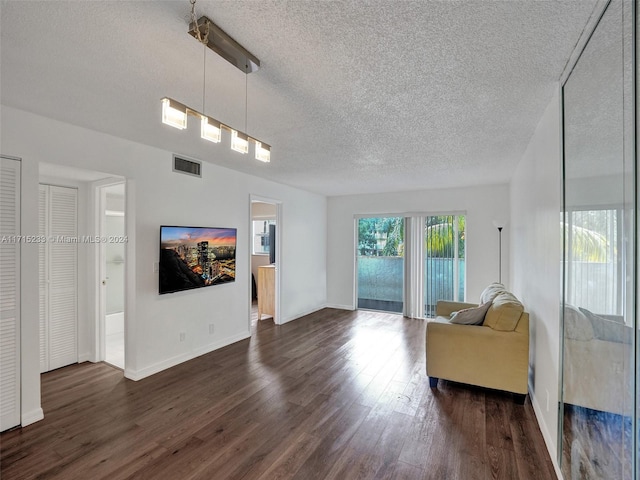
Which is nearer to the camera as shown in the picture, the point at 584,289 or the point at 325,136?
the point at 584,289

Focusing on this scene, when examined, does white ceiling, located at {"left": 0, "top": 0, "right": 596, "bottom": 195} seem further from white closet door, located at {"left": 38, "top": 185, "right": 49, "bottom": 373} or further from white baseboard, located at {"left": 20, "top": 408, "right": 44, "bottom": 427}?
white baseboard, located at {"left": 20, "top": 408, "right": 44, "bottom": 427}

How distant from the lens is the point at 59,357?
11.7 feet

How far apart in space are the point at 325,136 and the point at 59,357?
3.97 m

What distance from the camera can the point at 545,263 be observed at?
90.7 inches

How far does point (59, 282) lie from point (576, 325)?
482cm

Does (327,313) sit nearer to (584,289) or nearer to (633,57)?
(584,289)

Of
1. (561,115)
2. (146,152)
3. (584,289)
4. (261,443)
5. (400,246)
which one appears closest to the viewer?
(584,289)

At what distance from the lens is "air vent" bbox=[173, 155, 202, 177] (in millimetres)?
3607

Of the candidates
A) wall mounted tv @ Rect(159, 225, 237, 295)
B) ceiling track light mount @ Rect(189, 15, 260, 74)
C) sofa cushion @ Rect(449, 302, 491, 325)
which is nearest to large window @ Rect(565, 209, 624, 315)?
sofa cushion @ Rect(449, 302, 491, 325)

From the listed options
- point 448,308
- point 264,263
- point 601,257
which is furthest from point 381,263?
point 601,257

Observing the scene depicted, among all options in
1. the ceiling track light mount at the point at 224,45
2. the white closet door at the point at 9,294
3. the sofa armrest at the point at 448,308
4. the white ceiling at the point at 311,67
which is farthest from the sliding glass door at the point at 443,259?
the white closet door at the point at 9,294

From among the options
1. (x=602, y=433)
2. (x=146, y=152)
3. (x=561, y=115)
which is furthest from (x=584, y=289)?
(x=146, y=152)

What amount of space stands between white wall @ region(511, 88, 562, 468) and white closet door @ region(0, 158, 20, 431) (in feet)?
12.9

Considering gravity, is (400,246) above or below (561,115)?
below
